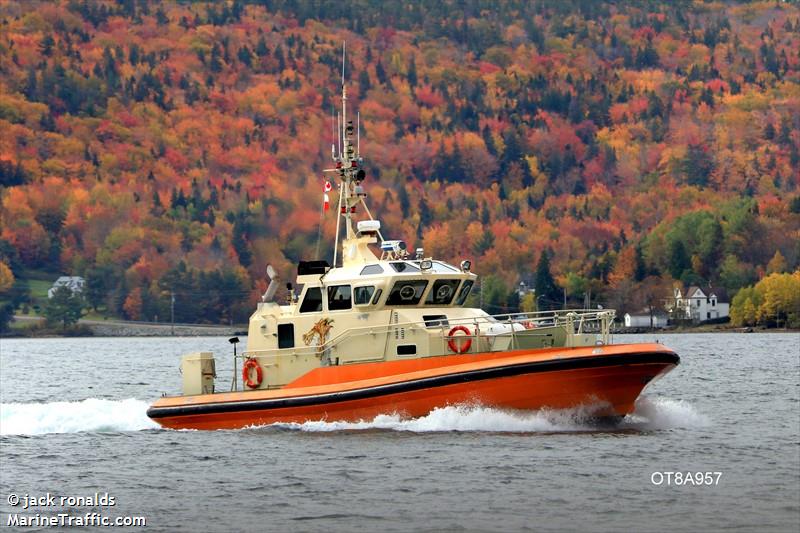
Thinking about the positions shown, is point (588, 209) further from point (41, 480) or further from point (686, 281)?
point (41, 480)

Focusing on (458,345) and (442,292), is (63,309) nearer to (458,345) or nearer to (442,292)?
(442,292)

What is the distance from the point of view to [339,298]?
27484mm

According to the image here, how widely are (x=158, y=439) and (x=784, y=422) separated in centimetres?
1257

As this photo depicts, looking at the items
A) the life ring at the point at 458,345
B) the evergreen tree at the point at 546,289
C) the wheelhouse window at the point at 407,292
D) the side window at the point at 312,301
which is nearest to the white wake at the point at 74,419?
the side window at the point at 312,301

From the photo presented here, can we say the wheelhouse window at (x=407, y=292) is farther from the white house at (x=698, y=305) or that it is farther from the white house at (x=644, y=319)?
the white house at (x=698, y=305)

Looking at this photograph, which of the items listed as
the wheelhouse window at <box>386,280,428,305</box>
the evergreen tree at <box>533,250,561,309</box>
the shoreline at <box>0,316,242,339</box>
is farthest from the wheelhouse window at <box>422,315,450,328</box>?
the shoreline at <box>0,316,242,339</box>

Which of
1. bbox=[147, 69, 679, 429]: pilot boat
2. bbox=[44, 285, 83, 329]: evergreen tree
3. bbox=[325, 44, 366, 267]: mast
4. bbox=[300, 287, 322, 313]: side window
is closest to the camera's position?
bbox=[147, 69, 679, 429]: pilot boat

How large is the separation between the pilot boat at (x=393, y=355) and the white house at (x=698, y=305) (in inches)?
3814

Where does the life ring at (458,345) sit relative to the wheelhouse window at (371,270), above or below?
below

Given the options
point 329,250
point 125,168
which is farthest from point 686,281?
point 125,168

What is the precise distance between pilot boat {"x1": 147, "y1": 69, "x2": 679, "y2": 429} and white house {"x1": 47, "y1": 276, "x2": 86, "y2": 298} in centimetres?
11720

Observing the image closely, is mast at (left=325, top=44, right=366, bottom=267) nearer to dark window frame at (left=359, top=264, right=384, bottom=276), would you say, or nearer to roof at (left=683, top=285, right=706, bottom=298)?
dark window frame at (left=359, top=264, right=384, bottom=276)

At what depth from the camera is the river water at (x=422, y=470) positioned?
19.3 metres

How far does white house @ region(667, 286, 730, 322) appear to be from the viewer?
403ft
